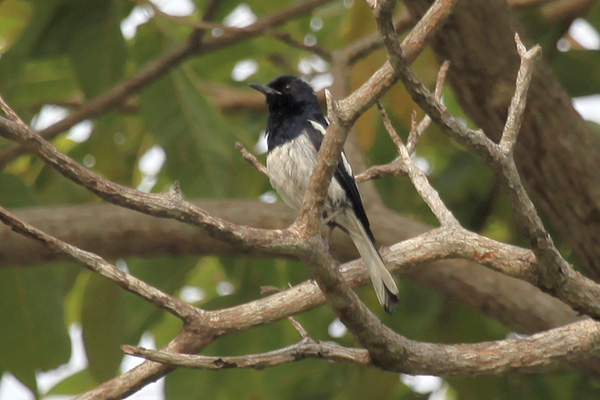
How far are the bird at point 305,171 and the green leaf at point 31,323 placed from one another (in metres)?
1.63

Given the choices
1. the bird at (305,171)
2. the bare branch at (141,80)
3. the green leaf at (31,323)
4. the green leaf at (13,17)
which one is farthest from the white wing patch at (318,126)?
the green leaf at (13,17)

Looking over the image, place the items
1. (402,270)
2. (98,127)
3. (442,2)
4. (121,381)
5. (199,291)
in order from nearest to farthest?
(442,2), (121,381), (402,270), (98,127), (199,291)

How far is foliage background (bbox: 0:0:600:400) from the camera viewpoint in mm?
5320

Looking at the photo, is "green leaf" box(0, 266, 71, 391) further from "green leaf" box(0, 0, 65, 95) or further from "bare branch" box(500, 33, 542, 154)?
"bare branch" box(500, 33, 542, 154)

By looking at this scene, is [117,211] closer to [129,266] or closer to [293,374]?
[129,266]

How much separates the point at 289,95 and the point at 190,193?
3.68ft

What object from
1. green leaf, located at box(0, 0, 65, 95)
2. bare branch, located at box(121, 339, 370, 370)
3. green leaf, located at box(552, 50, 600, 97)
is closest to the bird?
bare branch, located at box(121, 339, 370, 370)

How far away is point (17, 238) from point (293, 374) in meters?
1.91

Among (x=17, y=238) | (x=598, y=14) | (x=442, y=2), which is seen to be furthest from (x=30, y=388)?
(x=598, y=14)

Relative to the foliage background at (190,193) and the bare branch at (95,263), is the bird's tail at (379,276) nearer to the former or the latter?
the bare branch at (95,263)

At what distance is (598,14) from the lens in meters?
6.00

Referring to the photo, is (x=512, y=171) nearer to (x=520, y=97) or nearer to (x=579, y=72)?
(x=520, y=97)

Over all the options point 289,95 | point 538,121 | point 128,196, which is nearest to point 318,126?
point 289,95

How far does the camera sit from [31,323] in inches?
207
